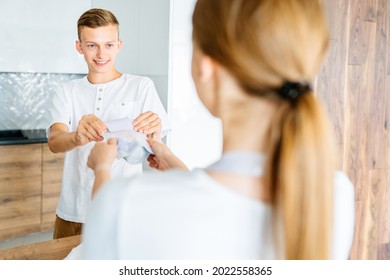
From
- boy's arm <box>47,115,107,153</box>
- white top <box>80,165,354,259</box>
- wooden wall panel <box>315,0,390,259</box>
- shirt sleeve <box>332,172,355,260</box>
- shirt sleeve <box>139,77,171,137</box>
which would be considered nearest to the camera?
white top <box>80,165,354,259</box>

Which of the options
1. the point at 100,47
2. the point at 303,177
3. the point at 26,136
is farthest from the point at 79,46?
the point at 303,177

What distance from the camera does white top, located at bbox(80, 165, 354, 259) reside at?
66 centimetres

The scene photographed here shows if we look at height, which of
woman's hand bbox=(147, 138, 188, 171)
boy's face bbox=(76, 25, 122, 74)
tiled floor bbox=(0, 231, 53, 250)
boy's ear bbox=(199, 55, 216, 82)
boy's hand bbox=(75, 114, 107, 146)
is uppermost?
boy's face bbox=(76, 25, 122, 74)

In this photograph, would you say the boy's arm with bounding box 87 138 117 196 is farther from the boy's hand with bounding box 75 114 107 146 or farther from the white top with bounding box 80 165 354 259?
the boy's hand with bounding box 75 114 107 146

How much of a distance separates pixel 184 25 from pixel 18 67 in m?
0.45

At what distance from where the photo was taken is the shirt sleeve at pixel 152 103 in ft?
4.17

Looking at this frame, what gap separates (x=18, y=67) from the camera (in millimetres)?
1246

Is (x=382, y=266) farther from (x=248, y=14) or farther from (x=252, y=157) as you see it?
(x=248, y=14)

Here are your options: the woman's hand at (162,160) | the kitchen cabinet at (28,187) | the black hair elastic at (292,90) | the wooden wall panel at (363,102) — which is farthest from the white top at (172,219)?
the wooden wall panel at (363,102)

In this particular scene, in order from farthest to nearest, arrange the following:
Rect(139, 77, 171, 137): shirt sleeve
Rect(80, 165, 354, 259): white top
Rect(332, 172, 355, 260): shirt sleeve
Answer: Rect(139, 77, 171, 137): shirt sleeve < Rect(332, 172, 355, 260): shirt sleeve < Rect(80, 165, 354, 259): white top

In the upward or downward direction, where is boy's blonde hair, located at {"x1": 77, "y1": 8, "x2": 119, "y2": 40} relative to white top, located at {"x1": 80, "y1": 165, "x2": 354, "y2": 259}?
upward

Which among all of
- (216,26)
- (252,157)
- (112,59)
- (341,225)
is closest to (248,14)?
(216,26)

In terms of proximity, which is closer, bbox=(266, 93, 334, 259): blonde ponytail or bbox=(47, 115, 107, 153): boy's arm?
bbox=(266, 93, 334, 259): blonde ponytail

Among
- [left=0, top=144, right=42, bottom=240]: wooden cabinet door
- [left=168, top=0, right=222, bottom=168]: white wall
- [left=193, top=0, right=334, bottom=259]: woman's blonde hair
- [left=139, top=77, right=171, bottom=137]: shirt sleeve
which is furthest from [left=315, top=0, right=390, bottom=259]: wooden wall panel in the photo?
[left=193, top=0, right=334, bottom=259]: woman's blonde hair
